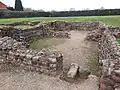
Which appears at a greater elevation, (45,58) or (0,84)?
(45,58)

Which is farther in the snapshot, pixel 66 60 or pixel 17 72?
pixel 66 60

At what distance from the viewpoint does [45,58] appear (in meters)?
10.1

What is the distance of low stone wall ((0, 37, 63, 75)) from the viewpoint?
33.3 feet

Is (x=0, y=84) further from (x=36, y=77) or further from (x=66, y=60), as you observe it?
(x=66, y=60)

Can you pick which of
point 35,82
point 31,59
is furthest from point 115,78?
point 31,59

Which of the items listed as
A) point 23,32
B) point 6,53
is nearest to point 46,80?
point 6,53

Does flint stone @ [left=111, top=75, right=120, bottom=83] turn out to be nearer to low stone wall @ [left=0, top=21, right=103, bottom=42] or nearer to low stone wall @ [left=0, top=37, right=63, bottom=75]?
low stone wall @ [left=0, top=37, right=63, bottom=75]

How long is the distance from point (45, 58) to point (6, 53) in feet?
7.22

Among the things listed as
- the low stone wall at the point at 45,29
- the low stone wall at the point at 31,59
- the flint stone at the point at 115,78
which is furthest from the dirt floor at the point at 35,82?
the low stone wall at the point at 45,29

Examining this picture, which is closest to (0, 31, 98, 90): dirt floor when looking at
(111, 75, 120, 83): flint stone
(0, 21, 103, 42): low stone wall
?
(111, 75, 120, 83): flint stone

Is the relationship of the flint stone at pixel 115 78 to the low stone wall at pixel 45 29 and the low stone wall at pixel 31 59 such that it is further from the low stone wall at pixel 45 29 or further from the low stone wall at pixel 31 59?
the low stone wall at pixel 45 29

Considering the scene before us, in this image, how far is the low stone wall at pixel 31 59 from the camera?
10.2 metres

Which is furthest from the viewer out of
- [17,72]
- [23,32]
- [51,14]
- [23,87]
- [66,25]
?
[51,14]

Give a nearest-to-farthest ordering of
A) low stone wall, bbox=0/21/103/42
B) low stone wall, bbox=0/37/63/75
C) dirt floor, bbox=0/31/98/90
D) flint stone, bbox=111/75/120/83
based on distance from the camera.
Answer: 1. flint stone, bbox=111/75/120/83
2. dirt floor, bbox=0/31/98/90
3. low stone wall, bbox=0/37/63/75
4. low stone wall, bbox=0/21/103/42
